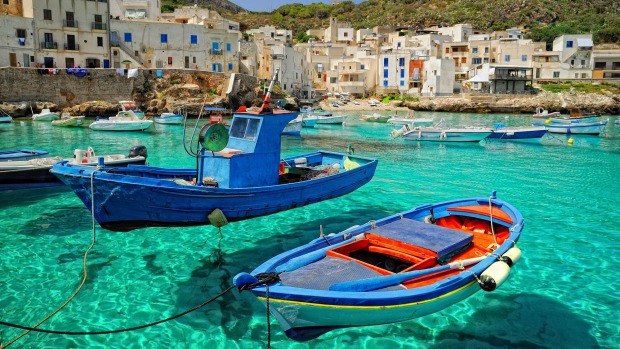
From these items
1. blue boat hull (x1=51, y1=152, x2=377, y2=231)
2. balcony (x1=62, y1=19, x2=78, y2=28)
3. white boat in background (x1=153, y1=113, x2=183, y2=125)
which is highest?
balcony (x1=62, y1=19, x2=78, y2=28)

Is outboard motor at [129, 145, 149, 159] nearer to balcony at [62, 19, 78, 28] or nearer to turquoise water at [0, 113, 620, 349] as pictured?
turquoise water at [0, 113, 620, 349]

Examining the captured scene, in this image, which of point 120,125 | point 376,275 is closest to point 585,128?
point 120,125

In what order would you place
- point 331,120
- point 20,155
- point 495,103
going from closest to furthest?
point 20,155
point 331,120
point 495,103

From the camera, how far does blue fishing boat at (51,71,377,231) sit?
329 inches

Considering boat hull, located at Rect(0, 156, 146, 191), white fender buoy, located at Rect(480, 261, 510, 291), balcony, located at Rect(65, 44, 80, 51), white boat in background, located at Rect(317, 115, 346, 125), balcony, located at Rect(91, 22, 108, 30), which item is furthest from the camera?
balcony, located at Rect(91, 22, 108, 30)

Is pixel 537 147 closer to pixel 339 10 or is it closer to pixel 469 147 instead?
pixel 469 147

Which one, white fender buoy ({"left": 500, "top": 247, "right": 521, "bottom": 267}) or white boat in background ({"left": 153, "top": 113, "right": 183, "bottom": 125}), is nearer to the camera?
white fender buoy ({"left": 500, "top": 247, "right": 521, "bottom": 267})

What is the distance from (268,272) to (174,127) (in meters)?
35.9

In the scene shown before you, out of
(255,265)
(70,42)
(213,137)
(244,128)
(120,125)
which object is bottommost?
(255,265)

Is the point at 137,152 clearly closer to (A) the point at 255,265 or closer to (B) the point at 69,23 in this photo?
(A) the point at 255,265

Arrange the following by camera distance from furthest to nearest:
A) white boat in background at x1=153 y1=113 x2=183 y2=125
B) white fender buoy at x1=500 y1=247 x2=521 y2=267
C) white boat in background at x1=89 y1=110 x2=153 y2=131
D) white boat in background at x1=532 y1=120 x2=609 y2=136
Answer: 1. white boat in background at x1=153 y1=113 x2=183 y2=125
2. white boat in background at x1=532 y1=120 x2=609 y2=136
3. white boat in background at x1=89 y1=110 x2=153 y2=131
4. white fender buoy at x1=500 y1=247 x2=521 y2=267

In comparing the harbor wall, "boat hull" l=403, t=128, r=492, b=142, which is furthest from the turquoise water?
the harbor wall

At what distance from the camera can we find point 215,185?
31.0ft

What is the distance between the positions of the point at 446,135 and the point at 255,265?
25370 millimetres
